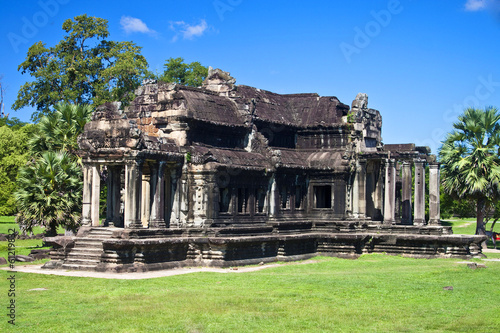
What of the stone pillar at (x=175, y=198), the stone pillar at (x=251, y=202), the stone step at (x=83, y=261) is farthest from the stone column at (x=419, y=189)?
the stone step at (x=83, y=261)

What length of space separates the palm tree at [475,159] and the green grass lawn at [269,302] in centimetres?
1175

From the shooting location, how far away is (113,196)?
32.4 m

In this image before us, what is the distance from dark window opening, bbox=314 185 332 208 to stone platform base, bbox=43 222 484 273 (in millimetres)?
1684

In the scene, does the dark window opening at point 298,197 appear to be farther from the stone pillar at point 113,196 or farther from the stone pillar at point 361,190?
the stone pillar at point 113,196

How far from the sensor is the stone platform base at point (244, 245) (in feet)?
93.2

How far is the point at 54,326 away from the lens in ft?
56.5

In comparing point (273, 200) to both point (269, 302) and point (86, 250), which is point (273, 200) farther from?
point (269, 302)

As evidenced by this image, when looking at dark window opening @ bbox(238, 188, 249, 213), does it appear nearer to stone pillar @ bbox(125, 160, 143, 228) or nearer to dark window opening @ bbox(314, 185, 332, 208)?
dark window opening @ bbox(314, 185, 332, 208)

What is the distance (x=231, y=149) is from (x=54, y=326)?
720 inches

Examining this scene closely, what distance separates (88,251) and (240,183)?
25.5ft

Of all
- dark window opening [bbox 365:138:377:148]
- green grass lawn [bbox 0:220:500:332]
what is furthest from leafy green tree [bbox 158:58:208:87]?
green grass lawn [bbox 0:220:500:332]

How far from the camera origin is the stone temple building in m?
29.5

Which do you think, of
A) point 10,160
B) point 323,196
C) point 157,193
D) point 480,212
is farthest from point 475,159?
point 10,160

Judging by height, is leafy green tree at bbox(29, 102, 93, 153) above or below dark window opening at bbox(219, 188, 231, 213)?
above
